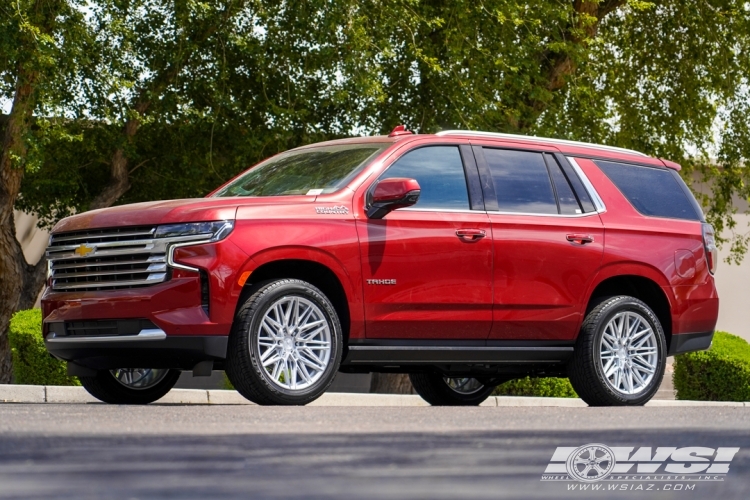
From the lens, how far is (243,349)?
21.7 feet

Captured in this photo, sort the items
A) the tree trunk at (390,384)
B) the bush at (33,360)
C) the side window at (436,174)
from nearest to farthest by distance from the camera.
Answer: the side window at (436,174)
the bush at (33,360)
the tree trunk at (390,384)

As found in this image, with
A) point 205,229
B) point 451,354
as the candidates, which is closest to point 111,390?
point 205,229

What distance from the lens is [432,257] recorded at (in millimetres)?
7488

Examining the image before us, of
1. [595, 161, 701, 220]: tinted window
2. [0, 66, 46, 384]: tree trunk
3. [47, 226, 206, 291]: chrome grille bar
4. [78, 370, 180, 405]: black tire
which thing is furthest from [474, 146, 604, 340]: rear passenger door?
[0, 66, 46, 384]: tree trunk

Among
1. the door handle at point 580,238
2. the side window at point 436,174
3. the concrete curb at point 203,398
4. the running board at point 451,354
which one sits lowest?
the concrete curb at point 203,398

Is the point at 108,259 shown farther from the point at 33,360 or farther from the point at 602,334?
the point at 33,360

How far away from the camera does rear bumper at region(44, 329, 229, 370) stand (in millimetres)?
6590

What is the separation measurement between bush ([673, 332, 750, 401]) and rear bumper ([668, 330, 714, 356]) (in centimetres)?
659

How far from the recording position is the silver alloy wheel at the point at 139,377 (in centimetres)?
819

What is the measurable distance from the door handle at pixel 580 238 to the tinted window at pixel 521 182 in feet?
0.79

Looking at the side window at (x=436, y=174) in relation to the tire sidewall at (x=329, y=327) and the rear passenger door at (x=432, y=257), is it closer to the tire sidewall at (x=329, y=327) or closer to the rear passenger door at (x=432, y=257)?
the rear passenger door at (x=432, y=257)

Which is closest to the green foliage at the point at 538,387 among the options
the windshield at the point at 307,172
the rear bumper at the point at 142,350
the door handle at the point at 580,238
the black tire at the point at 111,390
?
the door handle at the point at 580,238

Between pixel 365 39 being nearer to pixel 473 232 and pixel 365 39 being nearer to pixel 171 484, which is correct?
pixel 473 232

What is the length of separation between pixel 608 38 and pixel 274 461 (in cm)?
2025
